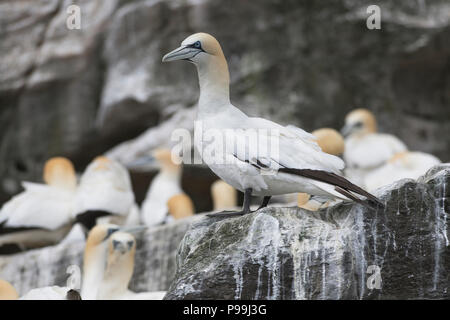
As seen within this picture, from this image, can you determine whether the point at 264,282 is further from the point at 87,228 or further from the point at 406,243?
the point at 87,228

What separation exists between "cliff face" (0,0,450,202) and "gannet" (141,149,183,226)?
66 cm

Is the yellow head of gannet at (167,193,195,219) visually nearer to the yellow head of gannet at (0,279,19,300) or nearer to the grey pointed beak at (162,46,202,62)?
the yellow head of gannet at (0,279,19,300)

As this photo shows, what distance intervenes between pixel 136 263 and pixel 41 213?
1.60 m

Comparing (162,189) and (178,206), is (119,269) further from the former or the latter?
(162,189)

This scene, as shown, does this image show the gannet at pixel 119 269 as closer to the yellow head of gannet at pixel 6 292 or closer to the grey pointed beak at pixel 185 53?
the yellow head of gannet at pixel 6 292

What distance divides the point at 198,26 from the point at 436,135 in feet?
11.4

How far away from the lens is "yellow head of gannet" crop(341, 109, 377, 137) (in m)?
10.9

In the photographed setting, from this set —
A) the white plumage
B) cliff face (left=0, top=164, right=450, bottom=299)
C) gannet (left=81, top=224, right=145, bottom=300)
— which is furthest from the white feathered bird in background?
cliff face (left=0, top=164, right=450, bottom=299)

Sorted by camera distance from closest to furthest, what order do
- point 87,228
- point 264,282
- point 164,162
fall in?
point 264,282
point 87,228
point 164,162

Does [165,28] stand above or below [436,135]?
above

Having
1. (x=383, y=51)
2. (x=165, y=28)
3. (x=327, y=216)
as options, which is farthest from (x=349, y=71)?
(x=327, y=216)

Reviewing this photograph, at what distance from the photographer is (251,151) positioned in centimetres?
511

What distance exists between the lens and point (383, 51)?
445 inches

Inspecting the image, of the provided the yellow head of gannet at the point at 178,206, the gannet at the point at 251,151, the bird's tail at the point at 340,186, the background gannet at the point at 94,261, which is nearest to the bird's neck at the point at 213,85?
the gannet at the point at 251,151
